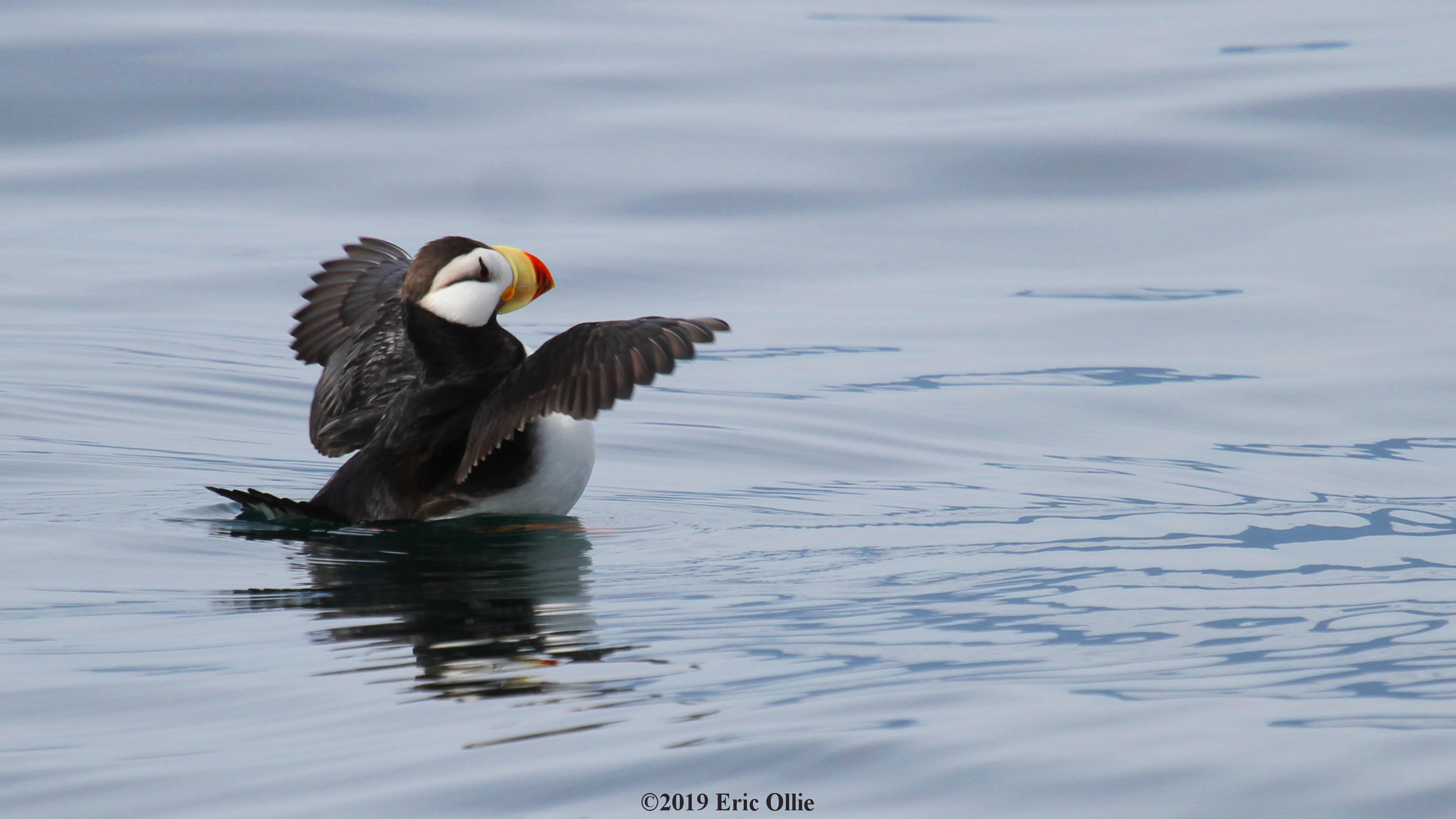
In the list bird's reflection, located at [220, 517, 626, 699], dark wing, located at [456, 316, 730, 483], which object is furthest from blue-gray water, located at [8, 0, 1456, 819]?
dark wing, located at [456, 316, 730, 483]

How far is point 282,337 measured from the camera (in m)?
8.87

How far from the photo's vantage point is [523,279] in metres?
5.38

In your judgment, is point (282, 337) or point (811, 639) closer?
point (811, 639)

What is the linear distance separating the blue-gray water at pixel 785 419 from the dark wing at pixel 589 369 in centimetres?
38

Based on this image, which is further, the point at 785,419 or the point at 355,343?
the point at 785,419

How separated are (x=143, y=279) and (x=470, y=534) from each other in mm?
5385

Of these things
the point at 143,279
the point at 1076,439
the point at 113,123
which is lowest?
the point at 1076,439

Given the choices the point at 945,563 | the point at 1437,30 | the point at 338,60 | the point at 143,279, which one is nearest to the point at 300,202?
the point at 143,279

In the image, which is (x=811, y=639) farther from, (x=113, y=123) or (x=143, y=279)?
(x=113, y=123)

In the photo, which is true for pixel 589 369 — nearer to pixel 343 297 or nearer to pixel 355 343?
pixel 355 343

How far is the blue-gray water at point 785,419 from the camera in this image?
3213 millimetres

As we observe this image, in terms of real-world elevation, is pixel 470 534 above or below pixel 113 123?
below

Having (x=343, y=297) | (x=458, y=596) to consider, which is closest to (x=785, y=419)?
(x=343, y=297)

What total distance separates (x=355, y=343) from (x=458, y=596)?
185 cm
